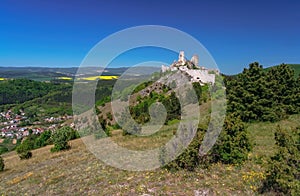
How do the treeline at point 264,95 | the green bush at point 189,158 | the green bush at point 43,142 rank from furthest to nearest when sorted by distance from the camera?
the green bush at point 43,142 < the treeline at point 264,95 < the green bush at point 189,158

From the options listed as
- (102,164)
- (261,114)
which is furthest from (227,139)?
(261,114)

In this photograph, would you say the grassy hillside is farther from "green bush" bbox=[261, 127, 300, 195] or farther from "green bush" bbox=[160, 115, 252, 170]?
"green bush" bbox=[261, 127, 300, 195]

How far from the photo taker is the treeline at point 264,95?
1548 inches

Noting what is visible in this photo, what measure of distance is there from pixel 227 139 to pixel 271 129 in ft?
53.1

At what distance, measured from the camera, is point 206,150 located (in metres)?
21.4

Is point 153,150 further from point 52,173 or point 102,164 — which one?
point 52,173

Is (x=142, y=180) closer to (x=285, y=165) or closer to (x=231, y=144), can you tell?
(x=231, y=144)

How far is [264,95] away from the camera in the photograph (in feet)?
130

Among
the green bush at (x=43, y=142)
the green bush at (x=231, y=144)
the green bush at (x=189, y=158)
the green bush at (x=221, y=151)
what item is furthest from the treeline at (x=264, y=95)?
the green bush at (x=43, y=142)

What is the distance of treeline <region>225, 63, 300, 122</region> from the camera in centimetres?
3931

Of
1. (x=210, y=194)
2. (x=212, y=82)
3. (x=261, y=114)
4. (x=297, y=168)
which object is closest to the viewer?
(x=297, y=168)

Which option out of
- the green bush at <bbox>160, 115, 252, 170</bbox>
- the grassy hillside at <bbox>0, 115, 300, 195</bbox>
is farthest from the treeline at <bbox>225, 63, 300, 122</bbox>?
the green bush at <bbox>160, 115, 252, 170</bbox>

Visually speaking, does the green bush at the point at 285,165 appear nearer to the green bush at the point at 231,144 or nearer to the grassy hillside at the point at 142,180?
the grassy hillside at the point at 142,180

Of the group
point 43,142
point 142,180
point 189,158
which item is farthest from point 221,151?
point 43,142
